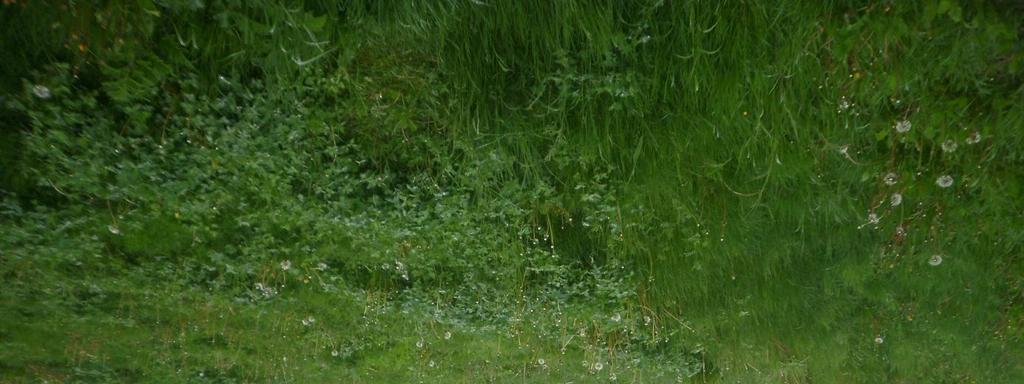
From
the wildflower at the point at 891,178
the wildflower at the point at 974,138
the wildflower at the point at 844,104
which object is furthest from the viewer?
the wildflower at the point at 891,178

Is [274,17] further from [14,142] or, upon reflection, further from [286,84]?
[14,142]

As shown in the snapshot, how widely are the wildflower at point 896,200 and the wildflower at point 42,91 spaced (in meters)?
2.94

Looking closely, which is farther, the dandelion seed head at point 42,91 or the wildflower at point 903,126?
the wildflower at point 903,126

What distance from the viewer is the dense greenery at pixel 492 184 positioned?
6.91 ft

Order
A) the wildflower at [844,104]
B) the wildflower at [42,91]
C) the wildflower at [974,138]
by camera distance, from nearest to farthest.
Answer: the wildflower at [42,91]
the wildflower at [974,138]
the wildflower at [844,104]

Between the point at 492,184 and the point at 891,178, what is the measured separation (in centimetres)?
148

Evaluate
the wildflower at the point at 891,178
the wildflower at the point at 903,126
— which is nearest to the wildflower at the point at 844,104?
the wildflower at the point at 903,126

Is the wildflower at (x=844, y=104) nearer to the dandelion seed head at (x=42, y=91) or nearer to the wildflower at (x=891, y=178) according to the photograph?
the wildflower at (x=891, y=178)

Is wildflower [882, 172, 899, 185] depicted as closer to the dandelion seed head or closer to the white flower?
the white flower

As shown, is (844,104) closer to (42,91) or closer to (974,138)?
(974,138)

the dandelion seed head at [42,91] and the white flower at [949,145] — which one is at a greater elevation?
the dandelion seed head at [42,91]

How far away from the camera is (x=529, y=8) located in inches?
87.5

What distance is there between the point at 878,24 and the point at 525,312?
1621mm

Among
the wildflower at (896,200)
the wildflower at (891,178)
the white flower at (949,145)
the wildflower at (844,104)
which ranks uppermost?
the wildflower at (844,104)
